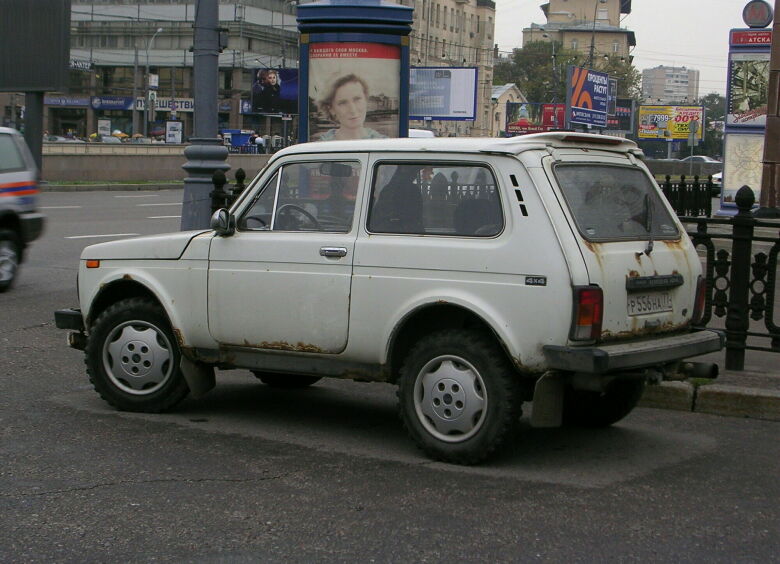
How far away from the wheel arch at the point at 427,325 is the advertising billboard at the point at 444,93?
131 ft

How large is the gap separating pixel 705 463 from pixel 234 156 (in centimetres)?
4230

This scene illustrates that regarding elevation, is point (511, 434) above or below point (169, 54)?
below

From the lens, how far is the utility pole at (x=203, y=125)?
12.5 m

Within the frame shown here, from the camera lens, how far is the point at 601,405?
23.5 feet

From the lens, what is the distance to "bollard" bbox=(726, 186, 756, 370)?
849cm

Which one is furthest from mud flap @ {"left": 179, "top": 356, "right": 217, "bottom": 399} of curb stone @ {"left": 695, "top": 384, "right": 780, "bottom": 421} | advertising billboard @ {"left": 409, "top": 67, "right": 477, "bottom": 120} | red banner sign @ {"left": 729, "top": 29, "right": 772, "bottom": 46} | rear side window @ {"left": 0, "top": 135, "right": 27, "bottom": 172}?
advertising billboard @ {"left": 409, "top": 67, "right": 477, "bottom": 120}

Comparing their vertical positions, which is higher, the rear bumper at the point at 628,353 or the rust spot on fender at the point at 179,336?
the rear bumper at the point at 628,353

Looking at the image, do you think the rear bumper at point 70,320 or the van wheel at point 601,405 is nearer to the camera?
the van wheel at point 601,405

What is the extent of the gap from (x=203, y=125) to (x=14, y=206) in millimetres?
2407

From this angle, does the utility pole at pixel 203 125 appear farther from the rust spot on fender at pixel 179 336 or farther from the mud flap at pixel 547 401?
the mud flap at pixel 547 401

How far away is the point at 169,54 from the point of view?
9788 centimetres

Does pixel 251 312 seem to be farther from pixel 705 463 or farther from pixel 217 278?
pixel 705 463

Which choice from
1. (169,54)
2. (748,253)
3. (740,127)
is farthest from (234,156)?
(169,54)

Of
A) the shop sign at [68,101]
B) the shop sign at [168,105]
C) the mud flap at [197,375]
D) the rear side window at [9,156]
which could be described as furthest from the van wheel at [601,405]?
the shop sign at [68,101]
